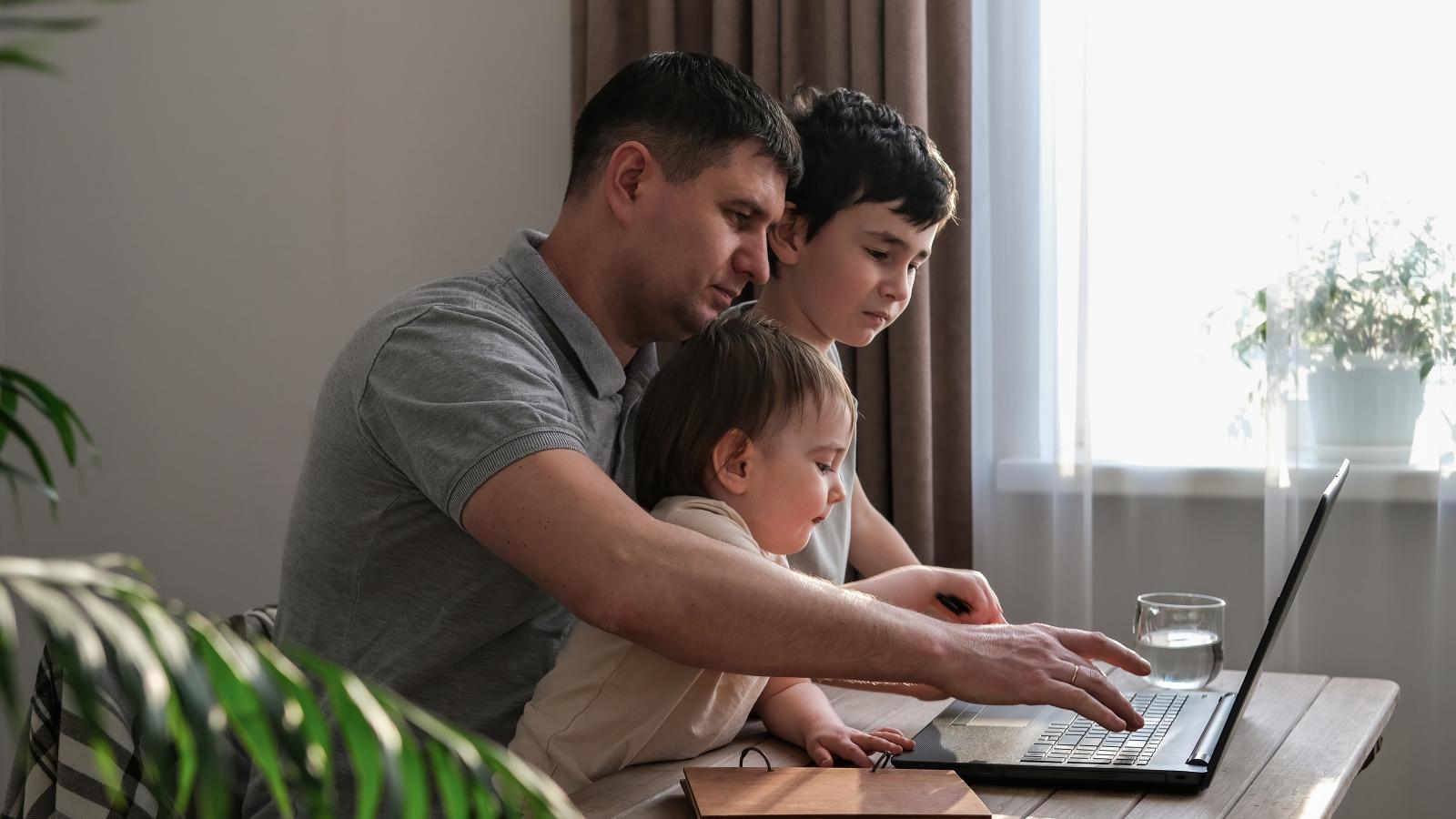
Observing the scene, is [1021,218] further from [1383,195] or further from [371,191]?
[371,191]

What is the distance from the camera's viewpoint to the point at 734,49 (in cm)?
257

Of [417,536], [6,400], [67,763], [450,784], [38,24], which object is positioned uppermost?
[38,24]

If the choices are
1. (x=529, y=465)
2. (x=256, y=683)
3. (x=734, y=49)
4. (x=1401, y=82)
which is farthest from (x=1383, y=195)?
(x=256, y=683)

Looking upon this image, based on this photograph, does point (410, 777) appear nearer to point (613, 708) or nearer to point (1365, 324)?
point (613, 708)

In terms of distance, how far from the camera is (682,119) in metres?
1.59

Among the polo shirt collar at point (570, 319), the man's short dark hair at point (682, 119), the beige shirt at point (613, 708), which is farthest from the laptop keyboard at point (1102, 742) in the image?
the man's short dark hair at point (682, 119)

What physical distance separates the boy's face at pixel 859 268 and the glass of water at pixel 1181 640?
0.53m

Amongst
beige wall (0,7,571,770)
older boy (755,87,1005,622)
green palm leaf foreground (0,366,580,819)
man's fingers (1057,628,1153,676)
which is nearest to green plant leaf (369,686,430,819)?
green palm leaf foreground (0,366,580,819)

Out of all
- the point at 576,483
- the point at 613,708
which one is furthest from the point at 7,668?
the point at 613,708

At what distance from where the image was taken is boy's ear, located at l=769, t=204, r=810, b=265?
1.88 meters

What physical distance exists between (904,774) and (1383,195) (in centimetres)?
157

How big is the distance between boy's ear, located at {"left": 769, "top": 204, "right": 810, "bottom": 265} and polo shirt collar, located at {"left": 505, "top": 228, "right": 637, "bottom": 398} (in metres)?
0.42

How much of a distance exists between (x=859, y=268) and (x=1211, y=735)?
784 mm

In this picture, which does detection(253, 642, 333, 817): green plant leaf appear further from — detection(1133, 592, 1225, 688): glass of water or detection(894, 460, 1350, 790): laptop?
detection(1133, 592, 1225, 688): glass of water
